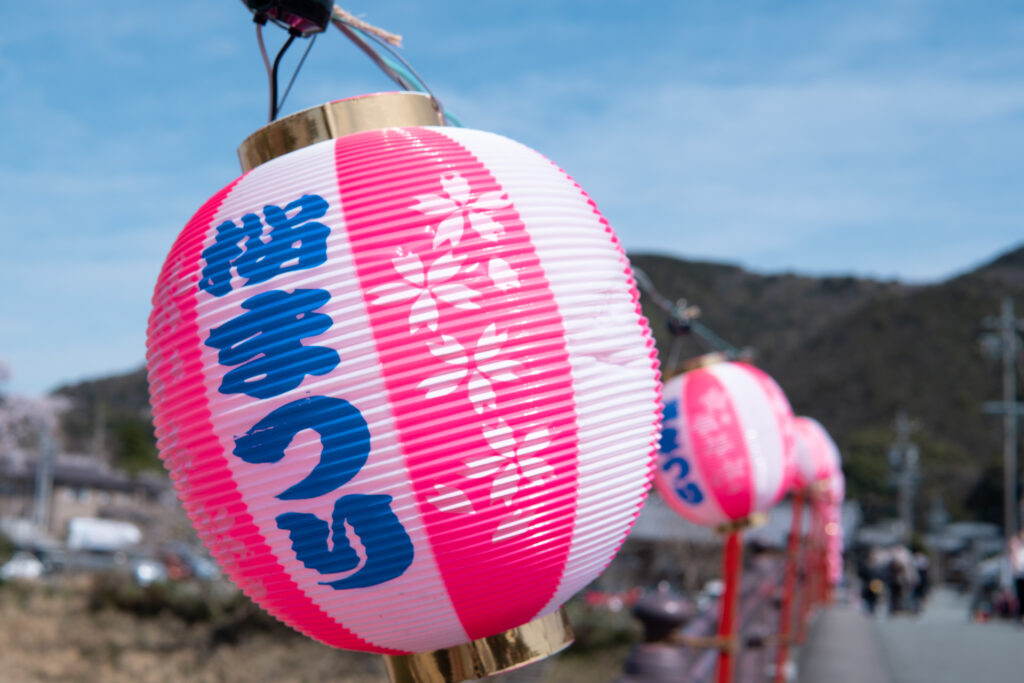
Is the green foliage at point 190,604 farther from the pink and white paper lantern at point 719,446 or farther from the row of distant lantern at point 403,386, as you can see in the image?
the row of distant lantern at point 403,386

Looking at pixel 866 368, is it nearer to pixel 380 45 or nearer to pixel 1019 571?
pixel 1019 571

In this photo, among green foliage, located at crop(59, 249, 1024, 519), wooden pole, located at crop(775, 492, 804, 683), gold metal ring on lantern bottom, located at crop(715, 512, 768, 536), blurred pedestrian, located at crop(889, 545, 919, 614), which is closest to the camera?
gold metal ring on lantern bottom, located at crop(715, 512, 768, 536)

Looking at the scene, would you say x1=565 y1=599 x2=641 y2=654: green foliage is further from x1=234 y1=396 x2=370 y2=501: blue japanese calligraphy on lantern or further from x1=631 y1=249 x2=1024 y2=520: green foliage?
x1=631 y1=249 x2=1024 y2=520: green foliage

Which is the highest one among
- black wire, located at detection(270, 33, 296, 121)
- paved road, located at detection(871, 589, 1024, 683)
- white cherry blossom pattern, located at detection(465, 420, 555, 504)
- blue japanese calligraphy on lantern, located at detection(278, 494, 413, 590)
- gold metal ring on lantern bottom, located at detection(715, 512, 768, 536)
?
black wire, located at detection(270, 33, 296, 121)

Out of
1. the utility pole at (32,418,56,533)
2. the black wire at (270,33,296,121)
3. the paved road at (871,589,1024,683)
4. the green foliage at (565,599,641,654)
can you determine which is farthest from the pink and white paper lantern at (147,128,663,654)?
the utility pole at (32,418,56,533)

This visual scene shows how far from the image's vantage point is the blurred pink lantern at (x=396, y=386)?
1.37 meters

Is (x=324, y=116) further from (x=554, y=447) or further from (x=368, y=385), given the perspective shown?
(x=554, y=447)

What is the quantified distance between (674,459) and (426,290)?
2766mm

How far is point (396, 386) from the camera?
1374 mm

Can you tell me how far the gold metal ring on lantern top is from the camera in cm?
164

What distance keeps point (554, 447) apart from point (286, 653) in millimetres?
14961

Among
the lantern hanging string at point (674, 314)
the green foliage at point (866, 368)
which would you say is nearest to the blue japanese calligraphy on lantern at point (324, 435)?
the lantern hanging string at point (674, 314)

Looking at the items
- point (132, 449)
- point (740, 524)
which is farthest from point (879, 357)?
point (740, 524)

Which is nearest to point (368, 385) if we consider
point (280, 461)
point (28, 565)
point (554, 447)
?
point (280, 461)
